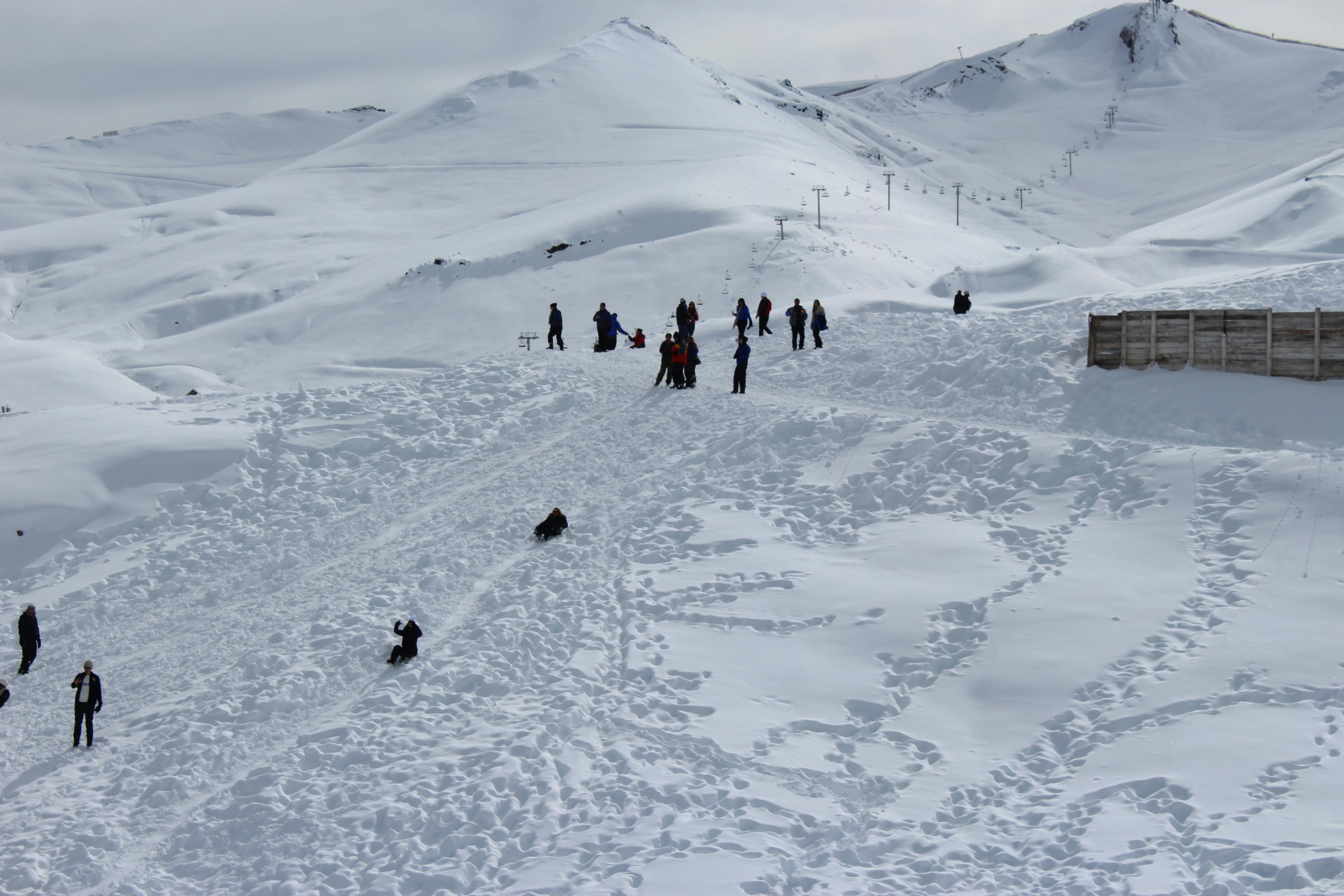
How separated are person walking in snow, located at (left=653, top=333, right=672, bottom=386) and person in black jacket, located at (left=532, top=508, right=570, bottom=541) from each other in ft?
22.1

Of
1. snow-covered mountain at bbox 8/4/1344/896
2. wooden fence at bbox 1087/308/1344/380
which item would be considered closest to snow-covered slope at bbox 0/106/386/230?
snow-covered mountain at bbox 8/4/1344/896

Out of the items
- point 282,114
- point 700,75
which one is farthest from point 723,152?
point 282,114

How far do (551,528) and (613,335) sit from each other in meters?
11.5

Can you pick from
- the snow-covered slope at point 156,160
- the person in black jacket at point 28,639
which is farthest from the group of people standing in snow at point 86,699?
the snow-covered slope at point 156,160

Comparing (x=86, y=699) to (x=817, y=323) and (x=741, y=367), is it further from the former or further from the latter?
(x=817, y=323)

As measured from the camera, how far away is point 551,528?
52.6ft

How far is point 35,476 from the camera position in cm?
1773

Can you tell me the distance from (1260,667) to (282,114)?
457 feet

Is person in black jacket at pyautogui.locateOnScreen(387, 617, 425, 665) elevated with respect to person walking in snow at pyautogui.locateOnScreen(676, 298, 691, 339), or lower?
lower

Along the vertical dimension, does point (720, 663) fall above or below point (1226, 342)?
below

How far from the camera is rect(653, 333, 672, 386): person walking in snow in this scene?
72.8ft

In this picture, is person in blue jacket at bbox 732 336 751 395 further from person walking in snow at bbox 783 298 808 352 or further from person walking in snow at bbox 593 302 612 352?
person walking in snow at bbox 593 302 612 352

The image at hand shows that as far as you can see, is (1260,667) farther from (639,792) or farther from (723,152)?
(723,152)

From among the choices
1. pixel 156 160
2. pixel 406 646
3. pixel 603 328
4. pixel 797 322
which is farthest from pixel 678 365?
pixel 156 160
